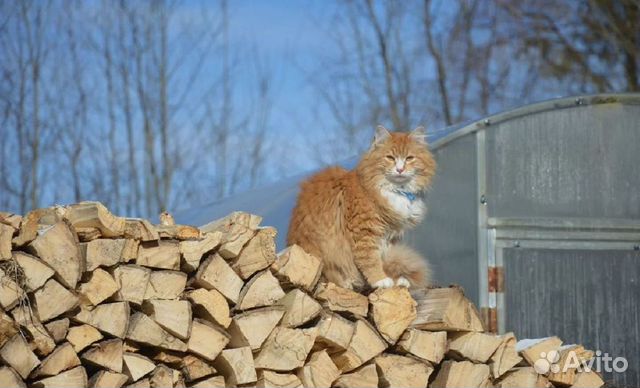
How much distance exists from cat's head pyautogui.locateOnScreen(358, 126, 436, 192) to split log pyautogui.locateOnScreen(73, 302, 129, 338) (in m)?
1.83

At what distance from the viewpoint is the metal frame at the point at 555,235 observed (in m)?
6.72

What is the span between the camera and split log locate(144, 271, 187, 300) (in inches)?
171

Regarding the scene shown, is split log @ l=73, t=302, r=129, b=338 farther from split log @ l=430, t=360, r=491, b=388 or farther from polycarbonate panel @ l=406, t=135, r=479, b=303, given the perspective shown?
polycarbonate panel @ l=406, t=135, r=479, b=303

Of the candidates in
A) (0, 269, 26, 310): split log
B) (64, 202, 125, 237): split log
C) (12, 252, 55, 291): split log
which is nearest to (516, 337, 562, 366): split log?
(64, 202, 125, 237): split log

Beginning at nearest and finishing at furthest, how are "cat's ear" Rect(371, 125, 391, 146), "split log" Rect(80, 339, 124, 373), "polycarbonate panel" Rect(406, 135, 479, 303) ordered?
"split log" Rect(80, 339, 124, 373) → "cat's ear" Rect(371, 125, 391, 146) → "polycarbonate panel" Rect(406, 135, 479, 303)

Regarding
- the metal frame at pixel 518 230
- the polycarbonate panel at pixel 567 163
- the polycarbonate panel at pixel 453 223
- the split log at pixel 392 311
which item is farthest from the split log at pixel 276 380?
the polycarbonate panel at pixel 567 163

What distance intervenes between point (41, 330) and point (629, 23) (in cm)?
1417

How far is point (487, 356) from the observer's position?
16.4 feet

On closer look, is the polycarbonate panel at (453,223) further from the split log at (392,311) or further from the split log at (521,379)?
the split log at (392,311)

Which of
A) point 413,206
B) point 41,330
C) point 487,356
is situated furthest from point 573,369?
point 41,330

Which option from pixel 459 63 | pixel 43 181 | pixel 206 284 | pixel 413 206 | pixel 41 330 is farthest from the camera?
pixel 459 63

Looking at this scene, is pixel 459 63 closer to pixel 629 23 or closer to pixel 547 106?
pixel 629 23

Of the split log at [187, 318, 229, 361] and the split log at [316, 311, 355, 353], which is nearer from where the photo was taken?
the split log at [187, 318, 229, 361]

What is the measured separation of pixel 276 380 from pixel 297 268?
57cm
